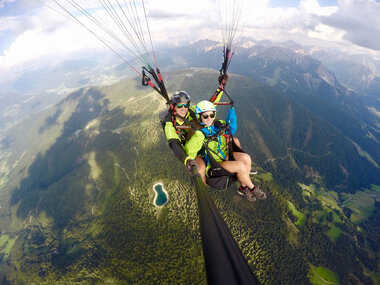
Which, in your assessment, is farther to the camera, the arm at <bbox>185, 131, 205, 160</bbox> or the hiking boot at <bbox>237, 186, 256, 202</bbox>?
the hiking boot at <bbox>237, 186, 256, 202</bbox>

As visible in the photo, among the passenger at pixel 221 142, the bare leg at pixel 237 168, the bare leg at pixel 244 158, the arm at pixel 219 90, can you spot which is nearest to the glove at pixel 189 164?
the passenger at pixel 221 142

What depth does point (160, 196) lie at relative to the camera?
4464 inches

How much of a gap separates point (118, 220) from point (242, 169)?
11961cm

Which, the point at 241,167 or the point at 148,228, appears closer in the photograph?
the point at 241,167

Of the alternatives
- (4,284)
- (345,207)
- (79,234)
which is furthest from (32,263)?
(345,207)

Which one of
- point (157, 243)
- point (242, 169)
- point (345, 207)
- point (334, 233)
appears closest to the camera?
point (242, 169)

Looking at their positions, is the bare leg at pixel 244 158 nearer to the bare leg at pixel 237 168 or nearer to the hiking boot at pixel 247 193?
the bare leg at pixel 237 168

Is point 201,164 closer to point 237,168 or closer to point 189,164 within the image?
point 237,168

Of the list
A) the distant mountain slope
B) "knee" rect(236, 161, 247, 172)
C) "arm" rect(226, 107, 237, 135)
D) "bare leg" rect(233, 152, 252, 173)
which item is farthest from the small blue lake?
"arm" rect(226, 107, 237, 135)

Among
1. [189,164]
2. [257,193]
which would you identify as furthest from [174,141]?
[257,193]

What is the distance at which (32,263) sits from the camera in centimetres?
13025

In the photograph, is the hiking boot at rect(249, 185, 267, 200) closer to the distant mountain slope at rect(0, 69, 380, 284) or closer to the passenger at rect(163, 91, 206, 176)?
the passenger at rect(163, 91, 206, 176)

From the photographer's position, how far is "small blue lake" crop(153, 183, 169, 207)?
111 m

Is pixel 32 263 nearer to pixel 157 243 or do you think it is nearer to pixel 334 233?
pixel 157 243
